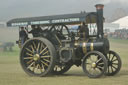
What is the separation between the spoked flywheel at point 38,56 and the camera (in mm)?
10641

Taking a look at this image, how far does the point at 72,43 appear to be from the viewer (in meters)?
10.9

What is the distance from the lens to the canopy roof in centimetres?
1025

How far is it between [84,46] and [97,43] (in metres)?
0.51

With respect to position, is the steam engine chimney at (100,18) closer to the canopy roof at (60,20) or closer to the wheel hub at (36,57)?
the canopy roof at (60,20)

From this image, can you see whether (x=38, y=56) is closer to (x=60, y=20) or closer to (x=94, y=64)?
(x=60, y=20)

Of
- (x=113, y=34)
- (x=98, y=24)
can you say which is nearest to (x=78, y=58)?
(x=98, y=24)

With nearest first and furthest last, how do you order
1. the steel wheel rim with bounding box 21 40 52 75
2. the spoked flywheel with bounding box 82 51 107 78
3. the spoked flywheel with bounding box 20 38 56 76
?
the spoked flywheel with bounding box 82 51 107 78, the spoked flywheel with bounding box 20 38 56 76, the steel wheel rim with bounding box 21 40 52 75

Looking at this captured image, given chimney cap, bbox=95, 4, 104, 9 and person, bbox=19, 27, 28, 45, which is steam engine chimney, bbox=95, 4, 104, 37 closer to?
chimney cap, bbox=95, 4, 104, 9

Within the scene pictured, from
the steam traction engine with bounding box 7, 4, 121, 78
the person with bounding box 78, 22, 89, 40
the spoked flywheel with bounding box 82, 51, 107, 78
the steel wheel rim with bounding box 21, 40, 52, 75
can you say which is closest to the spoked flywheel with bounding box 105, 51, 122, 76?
the steam traction engine with bounding box 7, 4, 121, 78

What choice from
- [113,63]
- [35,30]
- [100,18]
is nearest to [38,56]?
[35,30]

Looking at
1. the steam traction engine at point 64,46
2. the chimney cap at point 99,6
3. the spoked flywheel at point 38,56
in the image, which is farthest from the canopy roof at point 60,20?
the spoked flywheel at point 38,56

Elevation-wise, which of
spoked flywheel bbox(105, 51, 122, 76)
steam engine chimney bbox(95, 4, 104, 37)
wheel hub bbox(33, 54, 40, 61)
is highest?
steam engine chimney bbox(95, 4, 104, 37)

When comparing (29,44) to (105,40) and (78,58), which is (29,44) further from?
(105,40)

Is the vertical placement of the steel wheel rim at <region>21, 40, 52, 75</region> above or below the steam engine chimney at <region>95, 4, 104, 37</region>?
below
